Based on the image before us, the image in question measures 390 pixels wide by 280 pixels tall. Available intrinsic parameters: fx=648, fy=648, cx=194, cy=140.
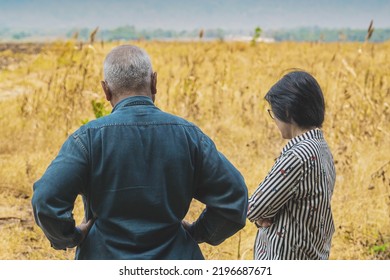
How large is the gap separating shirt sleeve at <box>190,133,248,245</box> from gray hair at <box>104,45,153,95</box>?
257mm

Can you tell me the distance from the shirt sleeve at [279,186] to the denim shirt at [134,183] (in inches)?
10.6

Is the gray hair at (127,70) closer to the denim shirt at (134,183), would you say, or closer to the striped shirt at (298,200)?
the denim shirt at (134,183)

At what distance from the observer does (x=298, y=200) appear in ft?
7.25

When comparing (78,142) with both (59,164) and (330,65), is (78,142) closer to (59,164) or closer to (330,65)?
(59,164)

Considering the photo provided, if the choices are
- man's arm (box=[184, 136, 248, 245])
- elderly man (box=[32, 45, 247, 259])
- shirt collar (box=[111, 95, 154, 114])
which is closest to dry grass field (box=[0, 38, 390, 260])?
man's arm (box=[184, 136, 248, 245])

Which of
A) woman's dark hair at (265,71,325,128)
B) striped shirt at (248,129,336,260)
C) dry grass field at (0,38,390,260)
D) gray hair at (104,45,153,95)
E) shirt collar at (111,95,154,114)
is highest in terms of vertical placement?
gray hair at (104,45,153,95)

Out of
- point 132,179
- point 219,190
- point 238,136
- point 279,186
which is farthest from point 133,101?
point 238,136

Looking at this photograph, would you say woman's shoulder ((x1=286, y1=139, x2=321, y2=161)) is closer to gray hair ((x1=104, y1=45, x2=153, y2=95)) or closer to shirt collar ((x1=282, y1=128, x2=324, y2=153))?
shirt collar ((x1=282, y1=128, x2=324, y2=153))

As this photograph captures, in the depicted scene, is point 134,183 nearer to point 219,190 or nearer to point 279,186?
point 219,190

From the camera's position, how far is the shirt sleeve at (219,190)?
6.19ft

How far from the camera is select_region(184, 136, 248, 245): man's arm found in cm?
189

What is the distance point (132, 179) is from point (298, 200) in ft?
2.16

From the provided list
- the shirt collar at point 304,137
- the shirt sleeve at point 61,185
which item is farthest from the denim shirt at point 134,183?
the shirt collar at point 304,137

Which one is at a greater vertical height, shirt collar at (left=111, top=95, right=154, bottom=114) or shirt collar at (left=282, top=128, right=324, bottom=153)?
shirt collar at (left=111, top=95, right=154, bottom=114)
